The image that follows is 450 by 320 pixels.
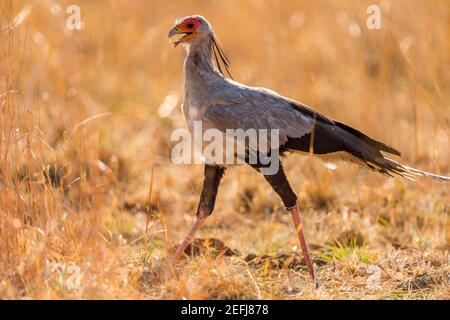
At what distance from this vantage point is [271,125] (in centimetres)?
466

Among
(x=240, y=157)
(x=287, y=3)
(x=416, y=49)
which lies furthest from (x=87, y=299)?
(x=287, y=3)

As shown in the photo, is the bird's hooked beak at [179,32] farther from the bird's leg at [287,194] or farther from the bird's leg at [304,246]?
the bird's leg at [304,246]

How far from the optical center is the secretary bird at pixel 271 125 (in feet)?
15.2

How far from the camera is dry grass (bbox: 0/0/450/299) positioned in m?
4.16

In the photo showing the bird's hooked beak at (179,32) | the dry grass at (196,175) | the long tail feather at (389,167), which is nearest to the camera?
the dry grass at (196,175)

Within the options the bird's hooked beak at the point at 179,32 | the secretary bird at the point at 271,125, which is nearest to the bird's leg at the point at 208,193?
the secretary bird at the point at 271,125

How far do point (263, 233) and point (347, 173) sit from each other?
1.37m

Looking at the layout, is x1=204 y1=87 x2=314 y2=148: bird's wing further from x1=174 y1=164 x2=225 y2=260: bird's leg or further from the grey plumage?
x1=174 y1=164 x2=225 y2=260: bird's leg

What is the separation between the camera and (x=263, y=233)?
5750 millimetres
